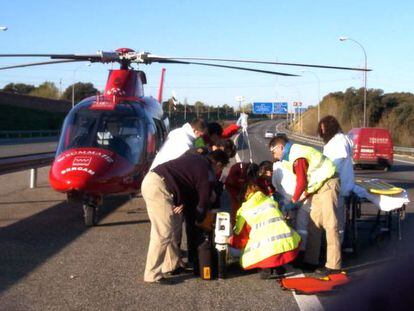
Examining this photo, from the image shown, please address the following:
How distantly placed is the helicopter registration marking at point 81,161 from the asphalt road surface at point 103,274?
112 cm

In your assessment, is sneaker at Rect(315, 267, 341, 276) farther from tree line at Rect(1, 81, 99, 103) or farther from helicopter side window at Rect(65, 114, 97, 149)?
tree line at Rect(1, 81, 99, 103)

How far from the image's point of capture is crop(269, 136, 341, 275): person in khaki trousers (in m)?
7.68

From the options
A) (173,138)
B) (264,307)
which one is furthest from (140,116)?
(264,307)

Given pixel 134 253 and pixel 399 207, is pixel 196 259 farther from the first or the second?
pixel 399 207

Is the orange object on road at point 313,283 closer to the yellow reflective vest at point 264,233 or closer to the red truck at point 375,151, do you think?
the yellow reflective vest at point 264,233

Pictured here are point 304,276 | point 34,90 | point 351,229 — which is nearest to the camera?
point 304,276

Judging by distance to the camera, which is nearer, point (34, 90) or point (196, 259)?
point (196, 259)

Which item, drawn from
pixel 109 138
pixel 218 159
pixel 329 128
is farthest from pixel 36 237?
pixel 329 128

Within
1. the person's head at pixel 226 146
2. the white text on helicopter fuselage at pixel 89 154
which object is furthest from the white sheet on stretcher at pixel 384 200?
the white text on helicopter fuselage at pixel 89 154

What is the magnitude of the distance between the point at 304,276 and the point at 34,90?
116 m

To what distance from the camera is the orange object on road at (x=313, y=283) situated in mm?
6677

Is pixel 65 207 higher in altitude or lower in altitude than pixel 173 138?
lower

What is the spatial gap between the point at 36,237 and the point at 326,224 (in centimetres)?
477

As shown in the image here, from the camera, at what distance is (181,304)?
6.41 meters
